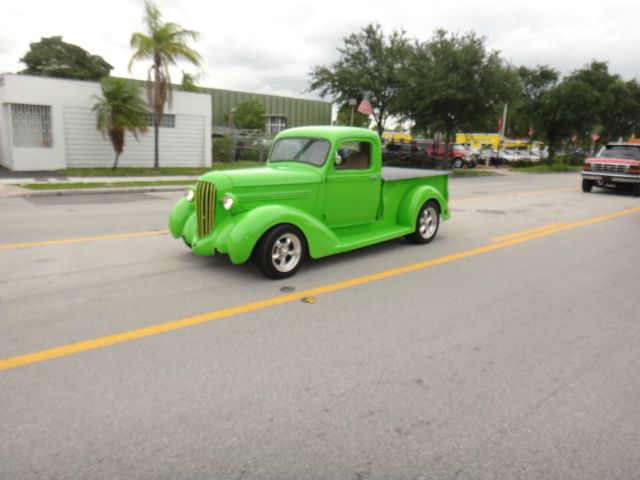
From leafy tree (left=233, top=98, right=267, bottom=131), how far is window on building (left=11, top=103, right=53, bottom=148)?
67.9ft

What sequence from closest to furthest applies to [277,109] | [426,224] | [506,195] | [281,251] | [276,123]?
[281,251], [426,224], [506,195], [276,123], [277,109]

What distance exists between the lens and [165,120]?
21.9 metres

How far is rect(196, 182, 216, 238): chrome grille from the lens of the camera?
18.1 feet

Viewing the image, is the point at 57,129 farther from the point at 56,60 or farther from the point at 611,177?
the point at 56,60

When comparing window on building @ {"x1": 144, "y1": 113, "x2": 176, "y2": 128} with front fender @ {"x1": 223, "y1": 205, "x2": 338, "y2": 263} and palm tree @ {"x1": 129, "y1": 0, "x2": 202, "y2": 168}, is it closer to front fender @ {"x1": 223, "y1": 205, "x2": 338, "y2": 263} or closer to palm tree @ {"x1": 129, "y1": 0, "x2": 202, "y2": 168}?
palm tree @ {"x1": 129, "y1": 0, "x2": 202, "y2": 168}

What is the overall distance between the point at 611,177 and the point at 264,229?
15462 mm

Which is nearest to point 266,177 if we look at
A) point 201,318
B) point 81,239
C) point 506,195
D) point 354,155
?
point 354,155

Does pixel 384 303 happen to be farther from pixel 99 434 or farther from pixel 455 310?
pixel 99 434

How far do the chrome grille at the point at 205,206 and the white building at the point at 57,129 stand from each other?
15.8 metres

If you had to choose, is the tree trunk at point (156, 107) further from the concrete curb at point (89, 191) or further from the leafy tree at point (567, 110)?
the leafy tree at point (567, 110)

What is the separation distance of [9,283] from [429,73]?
899 inches

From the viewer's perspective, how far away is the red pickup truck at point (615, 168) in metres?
15.9

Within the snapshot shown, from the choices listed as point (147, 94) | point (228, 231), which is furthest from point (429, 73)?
point (228, 231)

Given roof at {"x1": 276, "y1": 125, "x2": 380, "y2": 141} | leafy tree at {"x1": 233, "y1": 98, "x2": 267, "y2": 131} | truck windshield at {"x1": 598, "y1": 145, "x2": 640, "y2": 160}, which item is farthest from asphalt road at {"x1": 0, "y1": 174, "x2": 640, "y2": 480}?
leafy tree at {"x1": 233, "y1": 98, "x2": 267, "y2": 131}
